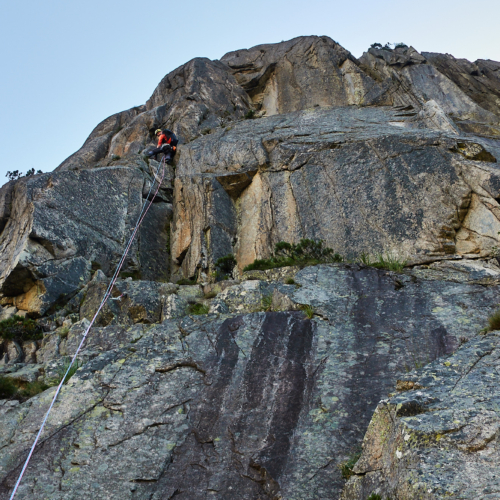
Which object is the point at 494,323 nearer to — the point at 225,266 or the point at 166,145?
the point at 225,266

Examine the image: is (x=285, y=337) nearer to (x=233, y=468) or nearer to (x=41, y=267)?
(x=233, y=468)

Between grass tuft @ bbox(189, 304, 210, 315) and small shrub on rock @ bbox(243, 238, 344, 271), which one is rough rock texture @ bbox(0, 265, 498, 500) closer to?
grass tuft @ bbox(189, 304, 210, 315)

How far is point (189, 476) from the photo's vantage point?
7.98m

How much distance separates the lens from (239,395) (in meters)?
9.11

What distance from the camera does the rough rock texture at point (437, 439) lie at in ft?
18.5

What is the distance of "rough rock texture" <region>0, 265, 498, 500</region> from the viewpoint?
7.95 meters

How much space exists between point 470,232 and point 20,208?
14293mm

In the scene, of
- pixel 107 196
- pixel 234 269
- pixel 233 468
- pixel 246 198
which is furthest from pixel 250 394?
pixel 107 196

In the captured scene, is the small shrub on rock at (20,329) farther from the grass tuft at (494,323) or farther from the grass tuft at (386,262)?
the grass tuft at (494,323)

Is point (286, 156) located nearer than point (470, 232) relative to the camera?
No

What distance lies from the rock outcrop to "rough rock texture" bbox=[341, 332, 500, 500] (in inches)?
1.1

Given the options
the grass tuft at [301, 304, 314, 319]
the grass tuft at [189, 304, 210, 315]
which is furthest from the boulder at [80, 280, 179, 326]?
the grass tuft at [301, 304, 314, 319]

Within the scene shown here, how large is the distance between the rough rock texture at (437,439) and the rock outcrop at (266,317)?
0.09 ft

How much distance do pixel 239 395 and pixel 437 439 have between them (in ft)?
12.7
